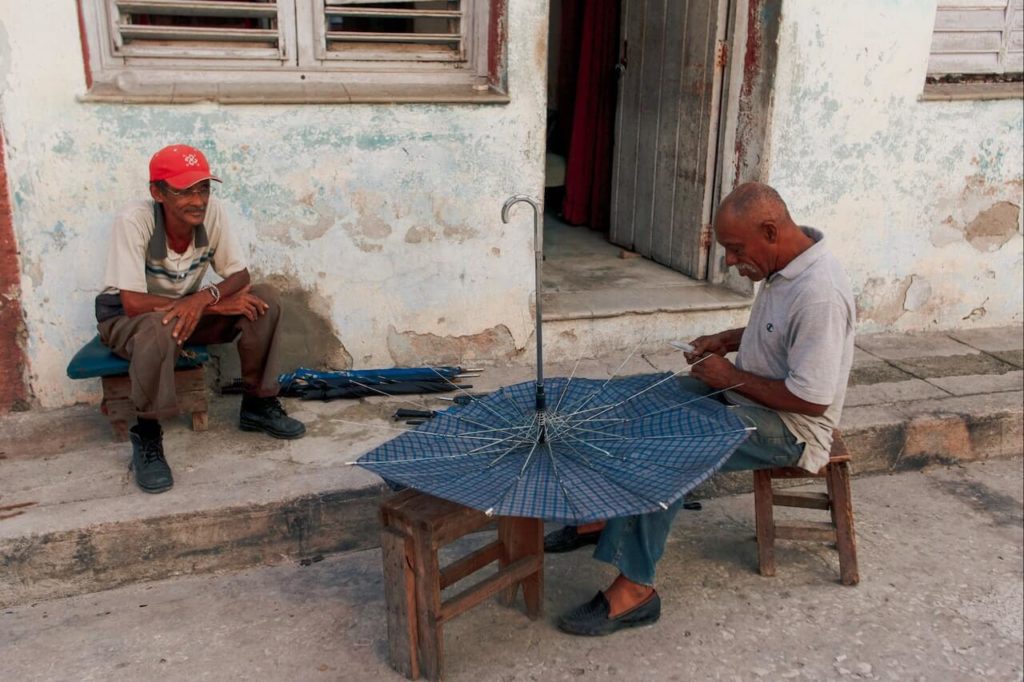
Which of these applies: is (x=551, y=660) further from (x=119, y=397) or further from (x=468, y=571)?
(x=119, y=397)

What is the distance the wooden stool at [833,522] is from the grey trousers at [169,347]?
2.06m

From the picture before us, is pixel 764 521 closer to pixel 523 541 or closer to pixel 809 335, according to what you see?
pixel 809 335

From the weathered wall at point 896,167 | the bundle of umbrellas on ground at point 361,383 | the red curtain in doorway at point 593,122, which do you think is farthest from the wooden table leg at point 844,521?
the red curtain in doorway at point 593,122

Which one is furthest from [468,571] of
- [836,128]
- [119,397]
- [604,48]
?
[604,48]

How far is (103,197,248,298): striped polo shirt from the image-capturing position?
367 cm

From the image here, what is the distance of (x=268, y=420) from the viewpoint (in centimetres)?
407

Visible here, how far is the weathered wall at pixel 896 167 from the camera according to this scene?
16.6ft

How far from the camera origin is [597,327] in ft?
16.7

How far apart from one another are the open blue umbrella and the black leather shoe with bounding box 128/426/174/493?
122cm

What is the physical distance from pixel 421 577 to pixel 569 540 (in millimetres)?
1005

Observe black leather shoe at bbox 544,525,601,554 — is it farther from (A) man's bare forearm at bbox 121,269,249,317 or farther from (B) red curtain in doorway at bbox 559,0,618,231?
(B) red curtain in doorway at bbox 559,0,618,231

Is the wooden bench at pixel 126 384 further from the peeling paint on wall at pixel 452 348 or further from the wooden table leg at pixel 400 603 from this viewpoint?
the wooden table leg at pixel 400 603

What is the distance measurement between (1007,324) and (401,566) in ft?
15.3

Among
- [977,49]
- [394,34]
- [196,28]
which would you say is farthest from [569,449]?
[977,49]
